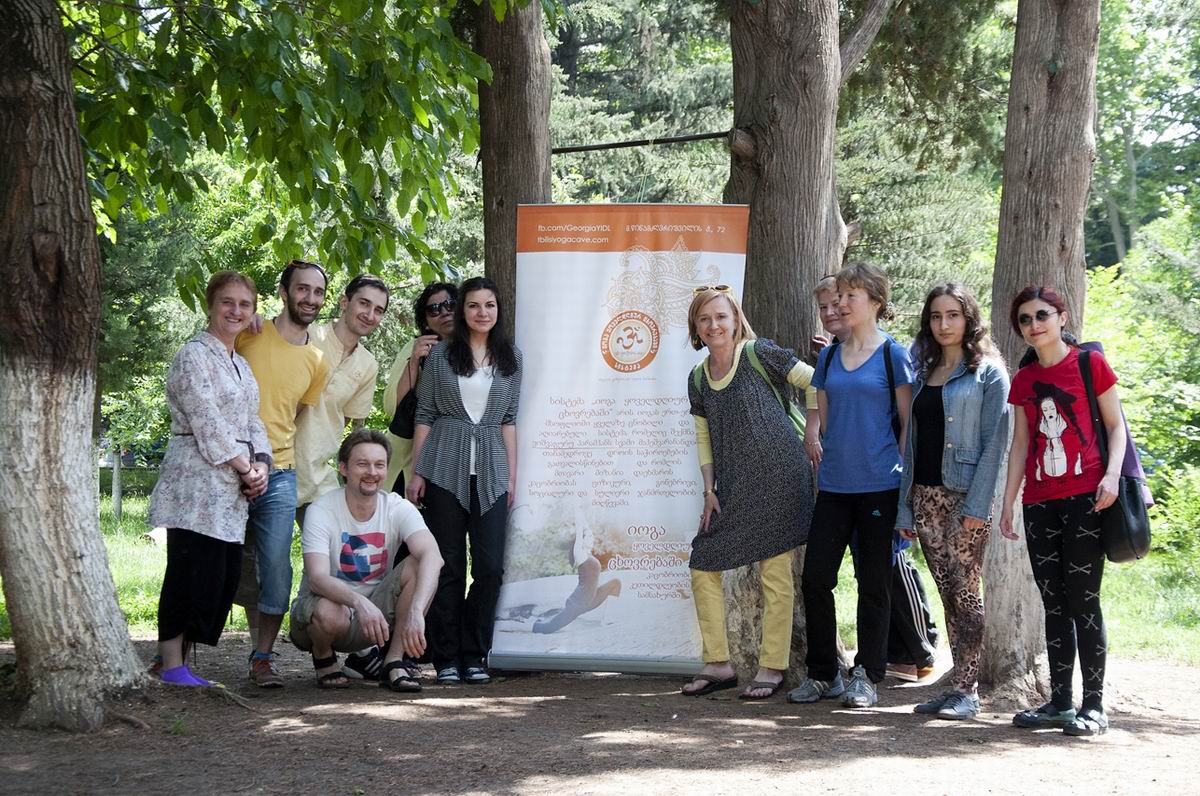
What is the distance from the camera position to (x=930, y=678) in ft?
21.8

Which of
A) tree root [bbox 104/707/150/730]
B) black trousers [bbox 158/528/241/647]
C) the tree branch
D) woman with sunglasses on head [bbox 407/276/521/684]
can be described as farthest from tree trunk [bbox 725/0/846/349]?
tree root [bbox 104/707/150/730]

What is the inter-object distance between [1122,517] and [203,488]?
3861 mm

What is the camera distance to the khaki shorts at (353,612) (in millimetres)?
5973

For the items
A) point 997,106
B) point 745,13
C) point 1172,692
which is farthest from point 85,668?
point 997,106

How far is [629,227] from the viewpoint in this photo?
6.64m

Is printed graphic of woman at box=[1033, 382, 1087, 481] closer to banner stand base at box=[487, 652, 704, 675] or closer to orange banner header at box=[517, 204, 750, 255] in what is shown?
orange banner header at box=[517, 204, 750, 255]

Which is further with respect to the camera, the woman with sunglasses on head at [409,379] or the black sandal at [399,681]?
the woman with sunglasses on head at [409,379]

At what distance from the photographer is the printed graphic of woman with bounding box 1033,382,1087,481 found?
16.7 ft

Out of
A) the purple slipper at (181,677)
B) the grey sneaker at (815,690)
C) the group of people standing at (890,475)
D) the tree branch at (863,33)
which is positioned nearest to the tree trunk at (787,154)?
the group of people standing at (890,475)

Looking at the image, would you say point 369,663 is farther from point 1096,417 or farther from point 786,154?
point 1096,417

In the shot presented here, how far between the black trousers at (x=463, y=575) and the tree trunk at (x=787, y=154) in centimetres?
183

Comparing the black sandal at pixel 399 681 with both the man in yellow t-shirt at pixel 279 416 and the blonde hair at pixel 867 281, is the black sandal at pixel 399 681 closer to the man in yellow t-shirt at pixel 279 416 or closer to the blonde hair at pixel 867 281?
the man in yellow t-shirt at pixel 279 416

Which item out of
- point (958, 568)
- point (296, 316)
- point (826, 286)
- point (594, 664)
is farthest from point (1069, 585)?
point (296, 316)

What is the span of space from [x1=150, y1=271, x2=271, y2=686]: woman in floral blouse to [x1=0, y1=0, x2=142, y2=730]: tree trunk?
1.21 ft
